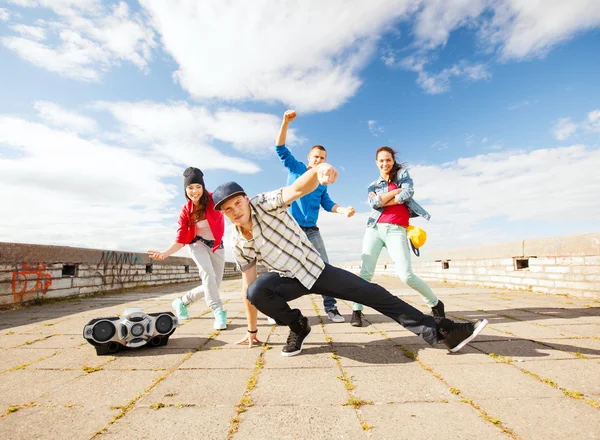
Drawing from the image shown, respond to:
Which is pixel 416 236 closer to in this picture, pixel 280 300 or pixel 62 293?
pixel 280 300

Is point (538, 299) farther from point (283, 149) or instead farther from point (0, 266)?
point (0, 266)

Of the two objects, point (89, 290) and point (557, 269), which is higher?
point (557, 269)

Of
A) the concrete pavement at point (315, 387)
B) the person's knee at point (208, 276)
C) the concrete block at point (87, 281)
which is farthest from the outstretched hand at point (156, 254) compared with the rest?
the concrete block at point (87, 281)

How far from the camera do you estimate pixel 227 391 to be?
6.66 feet

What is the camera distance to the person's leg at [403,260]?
11.3 feet

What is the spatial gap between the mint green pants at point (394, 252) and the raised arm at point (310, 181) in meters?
1.62

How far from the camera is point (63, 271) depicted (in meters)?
7.18

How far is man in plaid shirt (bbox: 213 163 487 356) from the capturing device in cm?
261

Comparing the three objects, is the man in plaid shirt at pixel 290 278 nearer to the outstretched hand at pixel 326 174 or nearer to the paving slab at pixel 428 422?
the outstretched hand at pixel 326 174

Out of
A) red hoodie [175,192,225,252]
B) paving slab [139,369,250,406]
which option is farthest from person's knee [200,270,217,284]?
paving slab [139,369,250,406]

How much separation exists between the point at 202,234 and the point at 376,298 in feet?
7.85

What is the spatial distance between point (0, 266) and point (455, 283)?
10.6 m

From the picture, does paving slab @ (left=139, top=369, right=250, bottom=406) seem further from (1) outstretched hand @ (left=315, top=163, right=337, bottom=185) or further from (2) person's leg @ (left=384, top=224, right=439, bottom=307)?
(2) person's leg @ (left=384, top=224, right=439, bottom=307)

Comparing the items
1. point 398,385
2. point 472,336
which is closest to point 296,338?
point 398,385
